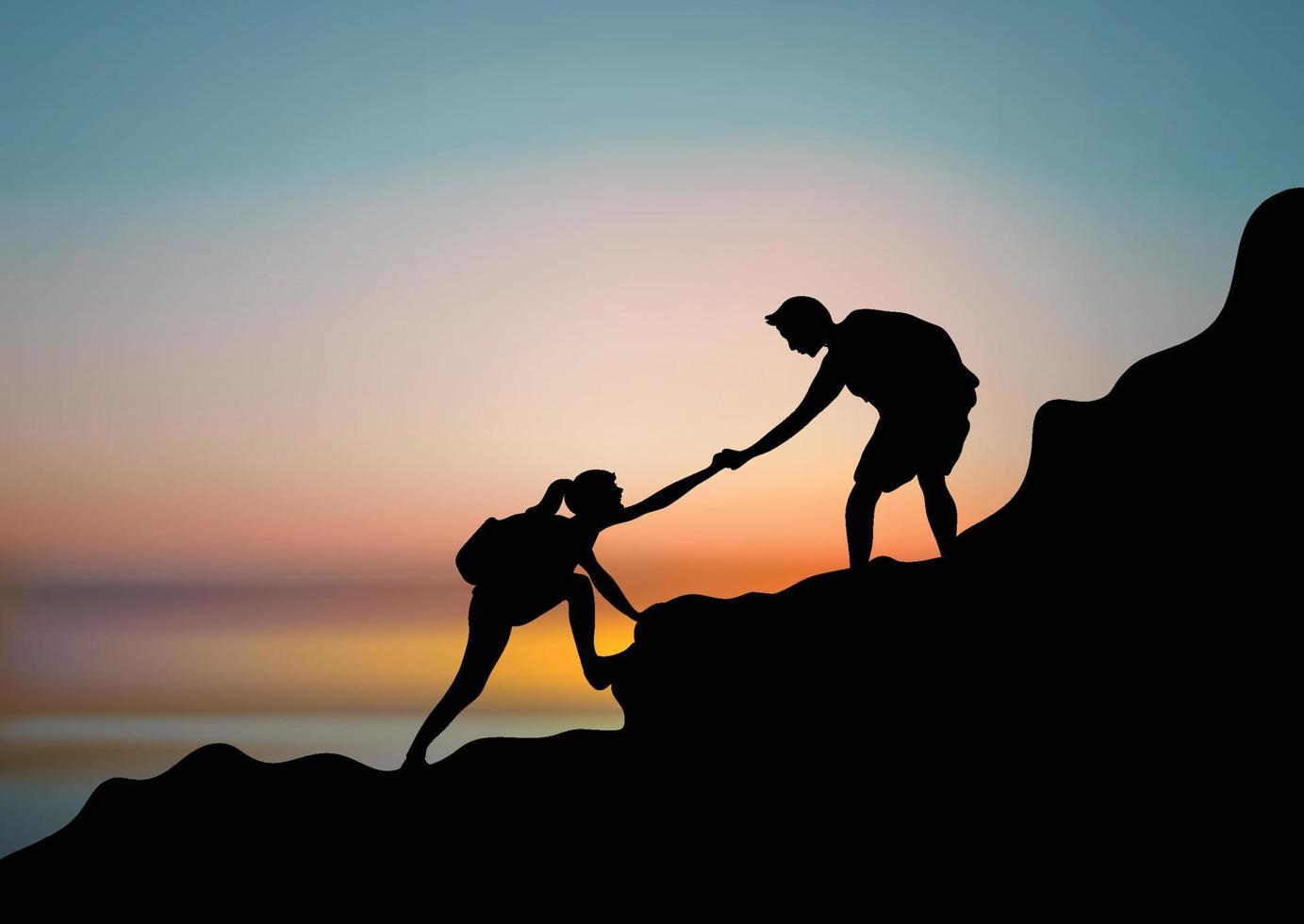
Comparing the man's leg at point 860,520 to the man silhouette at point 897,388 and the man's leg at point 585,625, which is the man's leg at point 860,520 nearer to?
the man silhouette at point 897,388

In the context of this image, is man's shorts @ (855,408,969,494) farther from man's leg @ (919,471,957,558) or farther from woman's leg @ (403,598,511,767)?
woman's leg @ (403,598,511,767)

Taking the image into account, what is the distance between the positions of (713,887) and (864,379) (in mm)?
3783

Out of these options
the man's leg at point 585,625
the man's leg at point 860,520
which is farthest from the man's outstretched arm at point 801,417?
the man's leg at point 585,625

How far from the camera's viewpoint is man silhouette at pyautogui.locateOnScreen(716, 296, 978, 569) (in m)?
9.60

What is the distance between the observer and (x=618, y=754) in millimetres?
9891

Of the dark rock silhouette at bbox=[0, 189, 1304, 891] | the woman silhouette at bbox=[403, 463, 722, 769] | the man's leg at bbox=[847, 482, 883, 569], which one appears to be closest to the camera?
the dark rock silhouette at bbox=[0, 189, 1304, 891]

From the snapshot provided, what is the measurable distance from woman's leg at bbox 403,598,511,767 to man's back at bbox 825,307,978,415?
3.39 metres

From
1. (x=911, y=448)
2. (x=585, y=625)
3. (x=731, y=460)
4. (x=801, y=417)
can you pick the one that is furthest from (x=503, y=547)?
(x=911, y=448)

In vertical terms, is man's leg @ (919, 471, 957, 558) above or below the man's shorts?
below

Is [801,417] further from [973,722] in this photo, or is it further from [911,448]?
[973,722]

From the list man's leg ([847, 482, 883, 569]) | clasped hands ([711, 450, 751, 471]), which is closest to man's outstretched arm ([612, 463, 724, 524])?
clasped hands ([711, 450, 751, 471])

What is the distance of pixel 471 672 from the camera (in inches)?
409

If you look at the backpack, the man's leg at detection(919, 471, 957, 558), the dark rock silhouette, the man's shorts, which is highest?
the backpack

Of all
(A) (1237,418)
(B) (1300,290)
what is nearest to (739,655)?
(A) (1237,418)
